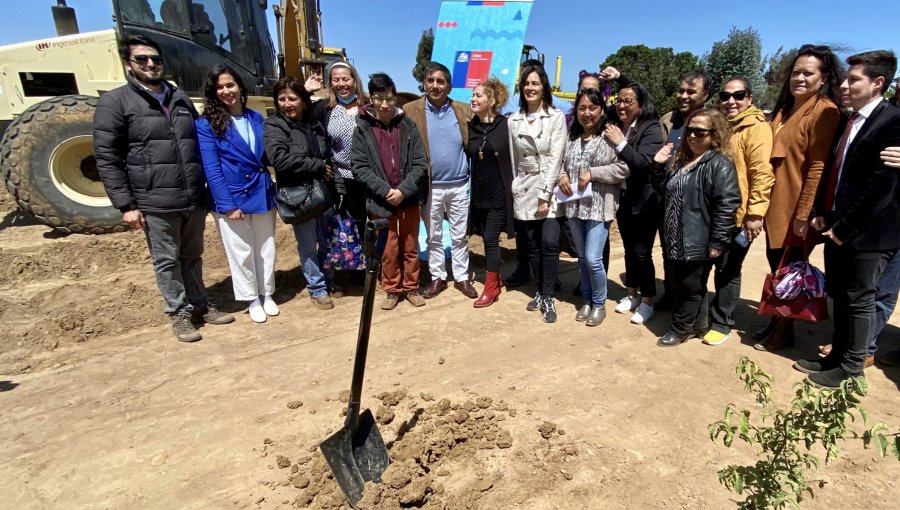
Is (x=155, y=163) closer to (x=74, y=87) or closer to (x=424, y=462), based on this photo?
(x=424, y=462)

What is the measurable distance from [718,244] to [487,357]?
165cm

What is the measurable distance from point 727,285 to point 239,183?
11.8 feet

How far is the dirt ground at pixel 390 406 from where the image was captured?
2178 millimetres

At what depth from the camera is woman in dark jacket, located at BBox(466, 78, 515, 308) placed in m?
3.93

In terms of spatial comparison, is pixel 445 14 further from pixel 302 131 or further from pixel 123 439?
pixel 123 439

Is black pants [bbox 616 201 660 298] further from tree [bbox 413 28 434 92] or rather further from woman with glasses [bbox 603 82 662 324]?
tree [bbox 413 28 434 92]

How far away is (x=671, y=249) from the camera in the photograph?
3279 mm

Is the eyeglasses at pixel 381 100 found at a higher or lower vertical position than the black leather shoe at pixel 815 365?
higher

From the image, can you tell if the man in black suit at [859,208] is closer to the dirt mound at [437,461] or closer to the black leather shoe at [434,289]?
the dirt mound at [437,461]

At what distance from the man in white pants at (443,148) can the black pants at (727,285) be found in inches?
76.9

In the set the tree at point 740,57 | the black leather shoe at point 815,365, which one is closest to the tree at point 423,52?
the tree at point 740,57

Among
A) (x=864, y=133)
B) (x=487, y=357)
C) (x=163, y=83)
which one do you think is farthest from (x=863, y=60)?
(x=163, y=83)

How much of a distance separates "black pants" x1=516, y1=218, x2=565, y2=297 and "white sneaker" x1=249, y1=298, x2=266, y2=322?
7.29ft

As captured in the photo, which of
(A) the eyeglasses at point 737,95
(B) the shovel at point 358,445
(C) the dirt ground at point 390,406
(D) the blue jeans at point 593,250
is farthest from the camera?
(D) the blue jeans at point 593,250
